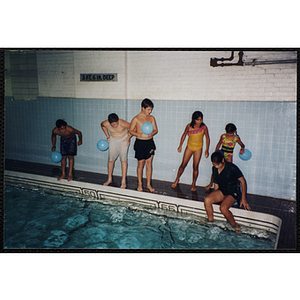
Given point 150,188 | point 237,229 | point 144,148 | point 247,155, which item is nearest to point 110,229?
point 150,188

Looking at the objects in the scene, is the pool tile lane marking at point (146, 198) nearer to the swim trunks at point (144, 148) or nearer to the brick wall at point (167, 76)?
the swim trunks at point (144, 148)

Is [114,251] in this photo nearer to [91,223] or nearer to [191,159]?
[91,223]

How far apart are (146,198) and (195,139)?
1386 mm

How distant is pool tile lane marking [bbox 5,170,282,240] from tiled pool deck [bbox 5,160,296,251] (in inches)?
4.2

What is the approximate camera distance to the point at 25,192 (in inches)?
190

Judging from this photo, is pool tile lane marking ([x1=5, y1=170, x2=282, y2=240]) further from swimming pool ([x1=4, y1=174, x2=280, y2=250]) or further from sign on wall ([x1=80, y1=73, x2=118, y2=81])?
sign on wall ([x1=80, y1=73, x2=118, y2=81])

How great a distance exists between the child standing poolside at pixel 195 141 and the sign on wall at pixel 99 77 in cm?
179

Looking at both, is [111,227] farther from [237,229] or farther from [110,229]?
[237,229]

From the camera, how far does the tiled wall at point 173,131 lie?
4.04 m

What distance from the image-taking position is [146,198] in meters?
4.22

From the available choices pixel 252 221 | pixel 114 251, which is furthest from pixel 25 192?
pixel 252 221

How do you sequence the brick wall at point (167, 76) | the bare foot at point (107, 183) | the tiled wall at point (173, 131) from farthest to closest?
the bare foot at point (107, 183)
the tiled wall at point (173, 131)
the brick wall at point (167, 76)

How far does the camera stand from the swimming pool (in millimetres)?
3314

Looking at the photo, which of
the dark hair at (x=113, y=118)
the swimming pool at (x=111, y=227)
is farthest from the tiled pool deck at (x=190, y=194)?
the dark hair at (x=113, y=118)
